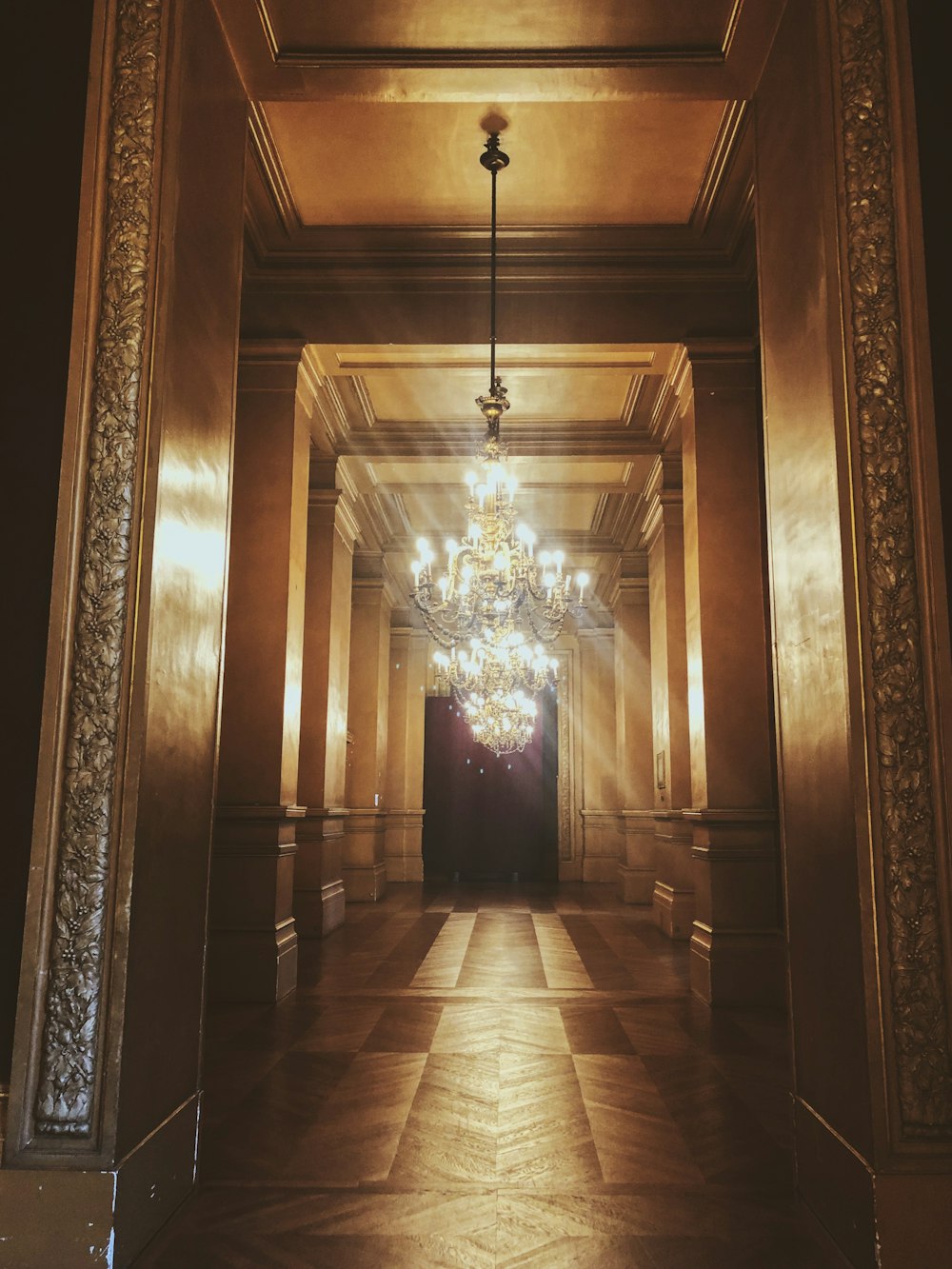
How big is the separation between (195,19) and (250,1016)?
14.8 ft

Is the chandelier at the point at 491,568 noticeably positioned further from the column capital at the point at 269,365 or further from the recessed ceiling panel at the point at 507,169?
the column capital at the point at 269,365

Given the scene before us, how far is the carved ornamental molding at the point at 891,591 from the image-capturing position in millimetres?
2266

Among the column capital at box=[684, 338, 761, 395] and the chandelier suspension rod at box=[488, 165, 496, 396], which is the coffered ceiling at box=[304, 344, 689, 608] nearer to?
the column capital at box=[684, 338, 761, 395]

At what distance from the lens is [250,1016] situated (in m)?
5.07

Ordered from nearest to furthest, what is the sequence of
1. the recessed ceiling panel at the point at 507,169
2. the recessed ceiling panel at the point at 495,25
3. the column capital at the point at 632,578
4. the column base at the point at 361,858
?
the recessed ceiling panel at the point at 495,25 → the recessed ceiling panel at the point at 507,169 → the column base at the point at 361,858 → the column capital at the point at 632,578

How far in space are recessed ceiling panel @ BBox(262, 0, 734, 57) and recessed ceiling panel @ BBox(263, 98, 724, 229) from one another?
1.00m

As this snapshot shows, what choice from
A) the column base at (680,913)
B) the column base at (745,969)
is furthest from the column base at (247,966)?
the column base at (680,913)

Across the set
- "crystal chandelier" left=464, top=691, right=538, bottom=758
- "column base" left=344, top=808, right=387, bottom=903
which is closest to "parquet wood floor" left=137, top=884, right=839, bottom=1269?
"crystal chandelier" left=464, top=691, right=538, bottom=758

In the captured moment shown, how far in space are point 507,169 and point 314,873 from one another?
17.5 ft

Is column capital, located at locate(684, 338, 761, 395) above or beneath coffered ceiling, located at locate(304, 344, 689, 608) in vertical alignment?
beneath

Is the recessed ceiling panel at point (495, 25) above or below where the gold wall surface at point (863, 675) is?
above

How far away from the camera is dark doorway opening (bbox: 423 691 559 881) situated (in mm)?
15484

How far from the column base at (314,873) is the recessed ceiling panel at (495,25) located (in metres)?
5.37

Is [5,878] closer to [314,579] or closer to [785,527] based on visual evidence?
[785,527]
